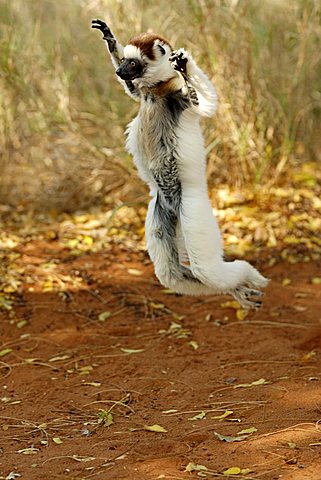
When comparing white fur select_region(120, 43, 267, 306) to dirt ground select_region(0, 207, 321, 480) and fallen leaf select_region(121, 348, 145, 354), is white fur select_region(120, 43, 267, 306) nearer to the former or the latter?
dirt ground select_region(0, 207, 321, 480)

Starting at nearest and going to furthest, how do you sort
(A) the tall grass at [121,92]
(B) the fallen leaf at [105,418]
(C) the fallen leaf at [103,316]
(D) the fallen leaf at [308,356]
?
(B) the fallen leaf at [105,418] → (D) the fallen leaf at [308,356] → (C) the fallen leaf at [103,316] → (A) the tall grass at [121,92]

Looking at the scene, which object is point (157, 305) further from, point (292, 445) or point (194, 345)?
point (292, 445)

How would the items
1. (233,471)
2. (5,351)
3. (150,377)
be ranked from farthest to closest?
1. (5,351)
2. (150,377)
3. (233,471)

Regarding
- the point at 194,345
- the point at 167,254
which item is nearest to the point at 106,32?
the point at 167,254

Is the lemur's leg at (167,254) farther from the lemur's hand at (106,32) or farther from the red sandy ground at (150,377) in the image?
the lemur's hand at (106,32)

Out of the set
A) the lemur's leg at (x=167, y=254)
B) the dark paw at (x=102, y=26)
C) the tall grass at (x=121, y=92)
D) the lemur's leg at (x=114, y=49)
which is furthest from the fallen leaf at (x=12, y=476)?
the tall grass at (x=121, y=92)

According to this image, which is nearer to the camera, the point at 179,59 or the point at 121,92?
the point at 179,59

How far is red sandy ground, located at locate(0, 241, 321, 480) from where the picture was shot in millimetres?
3863

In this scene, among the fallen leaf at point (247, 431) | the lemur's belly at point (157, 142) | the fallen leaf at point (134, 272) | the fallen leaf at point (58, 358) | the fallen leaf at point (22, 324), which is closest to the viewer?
the fallen leaf at point (247, 431)

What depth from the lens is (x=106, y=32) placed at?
4656 mm

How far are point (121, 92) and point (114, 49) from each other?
3.77 m

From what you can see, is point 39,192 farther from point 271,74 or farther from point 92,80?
point 271,74

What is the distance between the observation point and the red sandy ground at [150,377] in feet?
12.7

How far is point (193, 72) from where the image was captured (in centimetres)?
436
